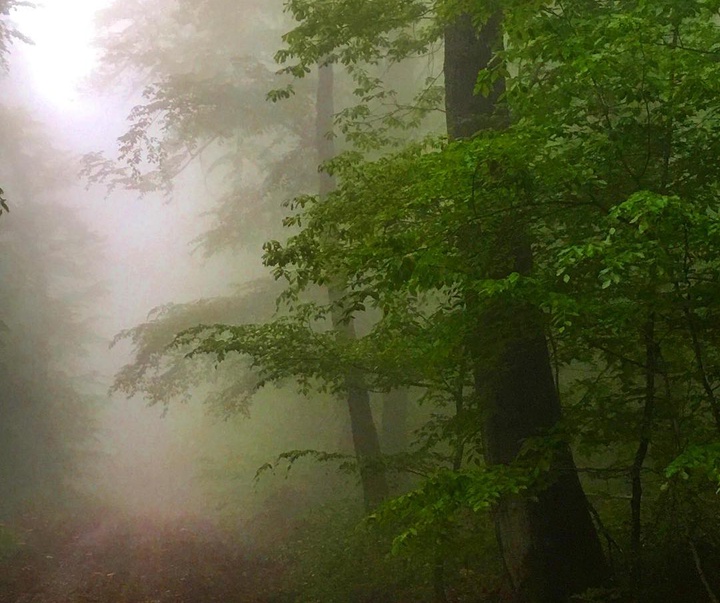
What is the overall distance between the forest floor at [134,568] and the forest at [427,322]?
0.28ft

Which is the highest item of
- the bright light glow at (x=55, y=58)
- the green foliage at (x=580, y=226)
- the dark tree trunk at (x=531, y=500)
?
the bright light glow at (x=55, y=58)

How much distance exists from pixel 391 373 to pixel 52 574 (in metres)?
8.81

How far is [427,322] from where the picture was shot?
6.32 metres

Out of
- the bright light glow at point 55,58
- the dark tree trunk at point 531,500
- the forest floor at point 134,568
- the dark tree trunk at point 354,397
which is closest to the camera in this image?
the dark tree trunk at point 531,500

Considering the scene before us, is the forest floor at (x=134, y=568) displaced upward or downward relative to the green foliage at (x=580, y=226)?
downward

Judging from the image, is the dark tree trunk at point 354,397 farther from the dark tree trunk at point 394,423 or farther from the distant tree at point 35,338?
the distant tree at point 35,338

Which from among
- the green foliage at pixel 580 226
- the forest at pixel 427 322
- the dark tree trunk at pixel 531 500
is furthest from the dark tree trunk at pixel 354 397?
the green foliage at pixel 580 226

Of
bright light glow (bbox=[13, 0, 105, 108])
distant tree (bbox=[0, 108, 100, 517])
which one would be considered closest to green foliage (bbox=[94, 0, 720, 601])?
distant tree (bbox=[0, 108, 100, 517])

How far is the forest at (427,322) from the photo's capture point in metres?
4.12

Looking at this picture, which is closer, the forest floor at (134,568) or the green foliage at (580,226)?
the green foliage at (580,226)

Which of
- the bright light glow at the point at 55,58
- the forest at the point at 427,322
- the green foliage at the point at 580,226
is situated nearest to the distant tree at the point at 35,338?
the forest at the point at 427,322

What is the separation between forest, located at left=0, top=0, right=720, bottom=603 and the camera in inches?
162

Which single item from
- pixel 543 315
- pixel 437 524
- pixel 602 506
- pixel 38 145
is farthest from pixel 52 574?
pixel 38 145

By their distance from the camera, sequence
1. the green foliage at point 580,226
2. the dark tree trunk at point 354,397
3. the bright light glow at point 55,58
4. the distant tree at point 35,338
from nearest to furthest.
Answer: the green foliage at point 580,226, the dark tree trunk at point 354,397, the distant tree at point 35,338, the bright light glow at point 55,58
